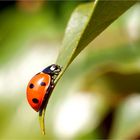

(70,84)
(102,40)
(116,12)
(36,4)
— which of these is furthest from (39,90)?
(36,4)

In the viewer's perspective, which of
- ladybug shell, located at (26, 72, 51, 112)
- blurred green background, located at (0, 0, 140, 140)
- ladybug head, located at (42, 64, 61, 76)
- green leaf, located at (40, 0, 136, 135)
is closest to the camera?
green leaf, located at (40, 0, 136, 135)

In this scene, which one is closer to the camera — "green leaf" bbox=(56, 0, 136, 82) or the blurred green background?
"green leaf" bbox=(56, 0, 136, 82)

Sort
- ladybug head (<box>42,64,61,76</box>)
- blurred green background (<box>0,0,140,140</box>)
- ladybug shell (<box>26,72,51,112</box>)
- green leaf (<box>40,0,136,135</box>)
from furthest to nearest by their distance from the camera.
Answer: blurred green background (<box>0,0,140,140</box>)
ladybug shell (<box>26,72,51,112</box>)
ladybug head (<box>42,64,61,76</box>)
green leaf (<box>40,0,136,135</box>)

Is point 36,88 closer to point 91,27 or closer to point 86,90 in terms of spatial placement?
point 91,27

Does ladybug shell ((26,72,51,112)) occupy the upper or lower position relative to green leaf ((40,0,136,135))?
lower

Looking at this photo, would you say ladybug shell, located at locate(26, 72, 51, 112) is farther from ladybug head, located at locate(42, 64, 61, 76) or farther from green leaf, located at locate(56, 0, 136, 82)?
green leaf, located at locate(56, 0, 136, 82)

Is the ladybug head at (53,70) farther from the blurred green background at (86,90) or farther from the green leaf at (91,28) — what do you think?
the blurred green background at (86,90)

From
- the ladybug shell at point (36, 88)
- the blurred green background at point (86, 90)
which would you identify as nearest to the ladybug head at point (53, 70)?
the ladybug shell at point (36, 88)

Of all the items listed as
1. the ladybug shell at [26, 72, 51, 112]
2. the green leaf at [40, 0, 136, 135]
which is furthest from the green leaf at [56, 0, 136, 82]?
the ladybug shell at [26, 72, 51, 112]

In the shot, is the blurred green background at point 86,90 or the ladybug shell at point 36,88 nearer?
the ladybug shell at point 36,88
